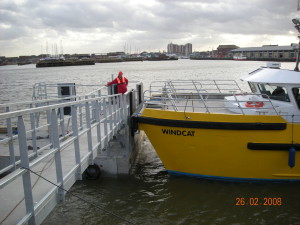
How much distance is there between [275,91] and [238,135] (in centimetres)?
176

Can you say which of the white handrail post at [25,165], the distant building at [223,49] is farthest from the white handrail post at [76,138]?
the distant building at [223,49]

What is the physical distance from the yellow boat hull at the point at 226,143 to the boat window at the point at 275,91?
0.86 m

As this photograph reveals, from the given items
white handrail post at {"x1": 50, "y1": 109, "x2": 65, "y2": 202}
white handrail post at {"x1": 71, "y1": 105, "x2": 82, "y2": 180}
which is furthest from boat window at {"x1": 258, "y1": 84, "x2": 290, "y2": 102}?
white handrail post at {"x1": 50, "y1": 109, "x2": 65, "y2": 202}

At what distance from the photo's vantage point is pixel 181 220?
271 inches

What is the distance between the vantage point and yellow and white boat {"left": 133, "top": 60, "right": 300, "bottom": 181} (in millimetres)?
7348

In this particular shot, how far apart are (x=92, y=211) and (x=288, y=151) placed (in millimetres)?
5013

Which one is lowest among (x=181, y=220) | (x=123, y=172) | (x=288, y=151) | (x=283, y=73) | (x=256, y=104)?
(x=181, y=220)

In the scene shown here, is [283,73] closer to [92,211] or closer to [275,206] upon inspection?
[275,206]

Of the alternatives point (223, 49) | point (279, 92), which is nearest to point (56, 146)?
point (279, 92)

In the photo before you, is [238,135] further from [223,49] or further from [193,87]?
[223,49]

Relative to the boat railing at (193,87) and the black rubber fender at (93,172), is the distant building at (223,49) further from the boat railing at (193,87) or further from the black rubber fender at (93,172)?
the black rubber fender at (93,172)

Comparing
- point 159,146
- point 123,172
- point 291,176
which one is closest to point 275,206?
point 291,176

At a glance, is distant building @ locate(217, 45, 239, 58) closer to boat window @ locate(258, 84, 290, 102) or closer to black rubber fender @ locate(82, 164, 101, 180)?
boat window @ locate(258, 84, 290, 102)

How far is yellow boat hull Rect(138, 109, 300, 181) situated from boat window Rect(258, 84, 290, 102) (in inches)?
33.7
